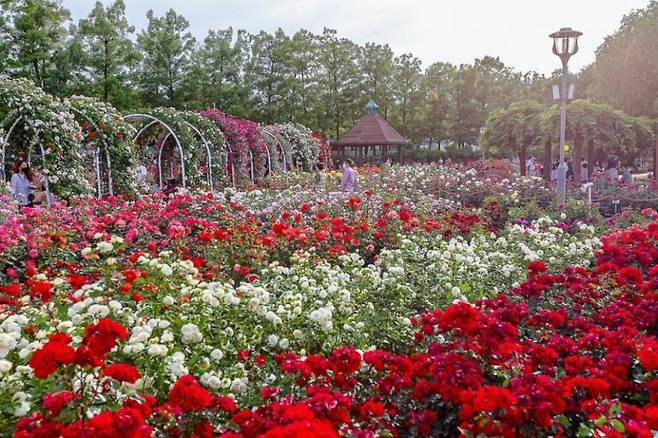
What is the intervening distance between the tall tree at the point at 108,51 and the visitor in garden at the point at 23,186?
13378 mm

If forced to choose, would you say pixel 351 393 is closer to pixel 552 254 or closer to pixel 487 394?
pixel 487 394

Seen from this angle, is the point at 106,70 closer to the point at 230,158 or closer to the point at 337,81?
the point at 230,158

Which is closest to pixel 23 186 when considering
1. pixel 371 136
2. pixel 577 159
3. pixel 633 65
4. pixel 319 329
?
pixel 319 329

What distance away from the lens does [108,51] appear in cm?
2252

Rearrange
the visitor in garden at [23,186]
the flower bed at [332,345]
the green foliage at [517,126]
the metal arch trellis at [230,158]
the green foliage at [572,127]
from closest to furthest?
the flower bed at [332,345] → the visitor in garden at [23,186] → the metal arch trellis at [230,158] → the green foliage at [572,127] → the green foliage at [517,126]

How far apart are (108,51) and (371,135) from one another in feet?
44.8

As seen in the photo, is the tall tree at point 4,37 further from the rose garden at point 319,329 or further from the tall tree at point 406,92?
the tall tree at point 406,92

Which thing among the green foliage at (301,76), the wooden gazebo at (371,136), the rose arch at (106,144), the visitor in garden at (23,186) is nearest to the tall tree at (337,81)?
the green foliage at (301,76)

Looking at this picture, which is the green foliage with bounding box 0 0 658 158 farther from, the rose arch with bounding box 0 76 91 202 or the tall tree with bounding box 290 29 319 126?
the rose arch with bounding box 0 76 91 202

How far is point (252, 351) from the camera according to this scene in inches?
116

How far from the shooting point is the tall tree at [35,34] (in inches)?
747

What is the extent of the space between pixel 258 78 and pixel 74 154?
20.4 m

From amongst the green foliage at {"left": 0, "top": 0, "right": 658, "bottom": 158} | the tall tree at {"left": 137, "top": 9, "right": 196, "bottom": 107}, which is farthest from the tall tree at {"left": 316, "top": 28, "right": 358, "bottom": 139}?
the tall tree at {"left": 137, "top": 9, "right": 196, "bottom": 107}

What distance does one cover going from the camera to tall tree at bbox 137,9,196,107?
83.5 feet
